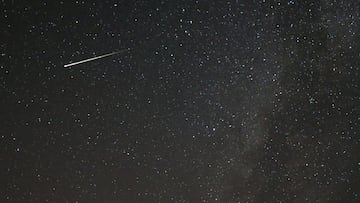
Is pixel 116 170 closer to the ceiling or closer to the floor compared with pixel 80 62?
closer to the floor

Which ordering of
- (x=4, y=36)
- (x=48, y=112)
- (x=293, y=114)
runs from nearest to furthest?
(x=4, y=36), (x=48, y=112), (x=293, y=114)

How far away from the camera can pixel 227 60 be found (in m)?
1.42

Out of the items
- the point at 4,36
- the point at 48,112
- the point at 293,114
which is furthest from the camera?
the point at 293,114

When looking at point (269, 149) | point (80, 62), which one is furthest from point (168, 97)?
point (269, 149)

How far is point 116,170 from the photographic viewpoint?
5.09 feet

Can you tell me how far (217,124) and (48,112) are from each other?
20.5 inches

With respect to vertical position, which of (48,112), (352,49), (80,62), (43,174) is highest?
(352,49)

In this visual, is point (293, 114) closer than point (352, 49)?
No

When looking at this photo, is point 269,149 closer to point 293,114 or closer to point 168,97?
point 293,114

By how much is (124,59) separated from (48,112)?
0.95ft

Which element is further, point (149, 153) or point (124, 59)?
point (149, 153)

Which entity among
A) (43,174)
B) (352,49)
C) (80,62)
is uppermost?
(352,49)

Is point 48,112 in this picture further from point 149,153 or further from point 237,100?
point 237,100

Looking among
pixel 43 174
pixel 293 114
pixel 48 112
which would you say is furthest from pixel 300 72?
pixel 43 174
